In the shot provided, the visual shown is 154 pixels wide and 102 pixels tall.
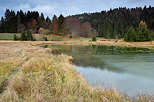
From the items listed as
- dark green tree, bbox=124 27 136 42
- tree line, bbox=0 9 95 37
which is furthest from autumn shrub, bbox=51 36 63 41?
dark green tree, bbox=124 27 136 42

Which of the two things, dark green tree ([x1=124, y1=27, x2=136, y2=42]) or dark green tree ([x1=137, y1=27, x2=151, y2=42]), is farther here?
dark green tree ([x1=124, y1=27, x2=136, y2=42])

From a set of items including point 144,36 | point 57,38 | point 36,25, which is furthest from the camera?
point 36,25

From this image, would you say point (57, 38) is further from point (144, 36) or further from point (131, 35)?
point (144, 36)

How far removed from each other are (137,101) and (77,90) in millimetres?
2251

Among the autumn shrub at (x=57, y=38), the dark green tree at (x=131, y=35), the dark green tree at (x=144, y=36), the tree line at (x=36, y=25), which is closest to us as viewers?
the dark green tree at (x=144, y=36)

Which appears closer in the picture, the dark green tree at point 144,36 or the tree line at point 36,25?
the dark green tree at point 144,36

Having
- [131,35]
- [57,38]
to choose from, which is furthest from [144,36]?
[57,38]

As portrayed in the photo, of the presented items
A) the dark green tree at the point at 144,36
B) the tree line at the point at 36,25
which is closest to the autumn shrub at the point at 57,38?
the tree line at the point at 36,25

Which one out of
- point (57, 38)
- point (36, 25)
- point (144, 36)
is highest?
point (36, 25)

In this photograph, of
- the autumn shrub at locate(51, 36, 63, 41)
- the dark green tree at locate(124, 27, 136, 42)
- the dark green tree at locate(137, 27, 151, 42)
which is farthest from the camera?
the autumn shrub at locate(51, 36, 63, 41)

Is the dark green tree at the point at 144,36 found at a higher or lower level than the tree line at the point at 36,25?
lower

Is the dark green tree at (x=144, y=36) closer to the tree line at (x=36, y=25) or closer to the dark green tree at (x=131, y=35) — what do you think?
the dark green tree at (x=131, y=35)

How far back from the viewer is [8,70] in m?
10.9

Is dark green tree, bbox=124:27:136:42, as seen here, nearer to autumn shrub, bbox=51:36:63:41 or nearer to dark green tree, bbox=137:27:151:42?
dark green tree, bbox=137:27:151:42
